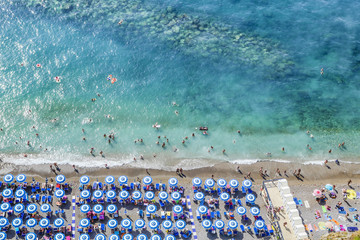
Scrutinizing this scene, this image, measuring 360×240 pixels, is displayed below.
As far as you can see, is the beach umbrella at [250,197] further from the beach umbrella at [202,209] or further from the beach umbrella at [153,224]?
the beach umbrella at [153,224]

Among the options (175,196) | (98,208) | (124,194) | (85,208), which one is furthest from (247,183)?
(85,208)

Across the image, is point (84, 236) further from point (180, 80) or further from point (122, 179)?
point (180, 80)

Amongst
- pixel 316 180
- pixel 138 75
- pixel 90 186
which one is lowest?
pixel 316 180

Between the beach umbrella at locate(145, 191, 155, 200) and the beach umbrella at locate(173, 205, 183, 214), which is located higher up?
the beach umbrella at locate(145, 191, 155, 200)

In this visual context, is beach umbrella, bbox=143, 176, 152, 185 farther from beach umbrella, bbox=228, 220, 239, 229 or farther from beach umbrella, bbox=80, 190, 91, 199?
beach umbrella, bbox=228, 220, 239, 229

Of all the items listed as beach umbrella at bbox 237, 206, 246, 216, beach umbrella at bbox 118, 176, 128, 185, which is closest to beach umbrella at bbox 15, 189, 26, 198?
beach umbrella at bbox 118, 176, 128, 185

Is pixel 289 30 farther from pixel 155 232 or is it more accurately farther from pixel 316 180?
pixel 155 232

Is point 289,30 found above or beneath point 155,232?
above

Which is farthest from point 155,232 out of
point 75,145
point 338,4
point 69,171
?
point 338,4

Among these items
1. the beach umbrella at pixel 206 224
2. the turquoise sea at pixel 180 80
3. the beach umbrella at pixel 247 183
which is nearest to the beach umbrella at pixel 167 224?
the beach umbrella at pixel 206 224
